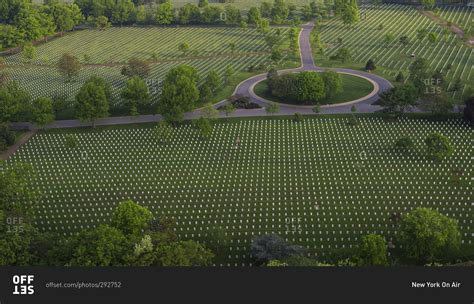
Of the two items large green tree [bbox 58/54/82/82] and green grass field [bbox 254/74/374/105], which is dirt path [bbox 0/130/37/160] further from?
green grass field [bbox 254/74/374/105]

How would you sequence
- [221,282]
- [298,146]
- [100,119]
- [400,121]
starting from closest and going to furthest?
[221,282] < [298,146] < [400,121] < [100,119]

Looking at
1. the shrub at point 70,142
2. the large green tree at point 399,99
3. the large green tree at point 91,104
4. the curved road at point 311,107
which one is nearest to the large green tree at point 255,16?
the curved road at point 311,107

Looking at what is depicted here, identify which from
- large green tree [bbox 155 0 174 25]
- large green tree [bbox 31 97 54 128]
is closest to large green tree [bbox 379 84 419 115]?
large green tree [bbox 31 97 54 128]

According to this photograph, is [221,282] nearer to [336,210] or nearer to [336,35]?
[336,210]

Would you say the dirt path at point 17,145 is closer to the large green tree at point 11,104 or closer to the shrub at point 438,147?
the large green tree at point 11,104

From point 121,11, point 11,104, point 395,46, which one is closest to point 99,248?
Result: point 11,104

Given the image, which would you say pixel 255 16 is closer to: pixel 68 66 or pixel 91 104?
pixel 68 66

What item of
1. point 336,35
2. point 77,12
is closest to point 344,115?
point 336,35
